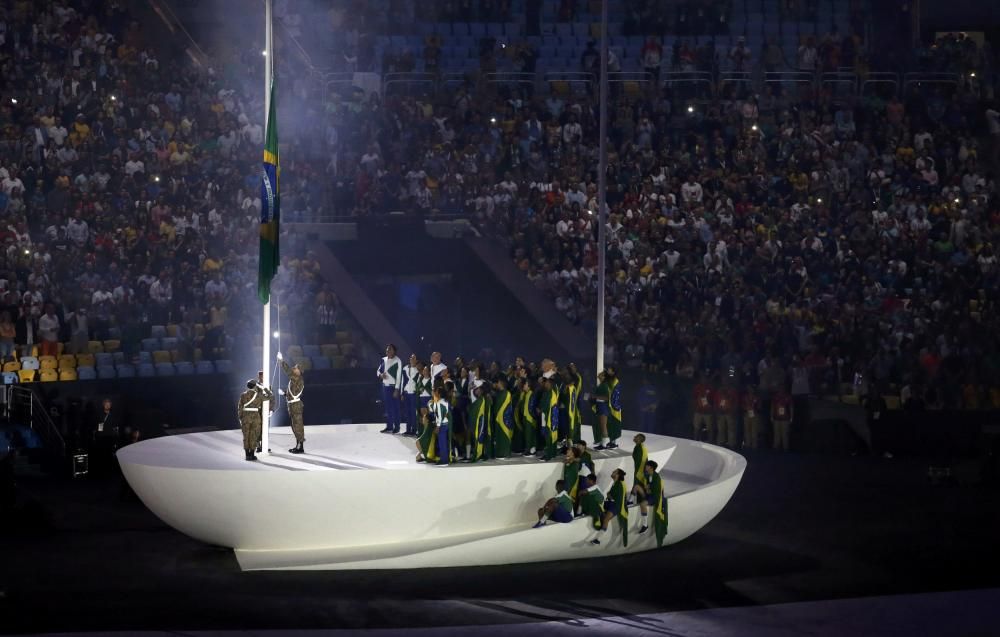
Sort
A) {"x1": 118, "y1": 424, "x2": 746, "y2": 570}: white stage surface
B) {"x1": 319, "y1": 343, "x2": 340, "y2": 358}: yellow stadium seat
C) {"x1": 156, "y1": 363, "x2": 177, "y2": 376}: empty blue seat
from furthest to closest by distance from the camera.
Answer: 1. {"x1": 319, "y1": 343, "x2": 340, "y2": 358}: yellow stadium seat
2. {"x1": 156, "y1": 363, "x2": 177, "y2": 376}: empty blue seat
3. {"x1": 118, "y1": 424, "x2": 746, "y2": 570}: white stage surface

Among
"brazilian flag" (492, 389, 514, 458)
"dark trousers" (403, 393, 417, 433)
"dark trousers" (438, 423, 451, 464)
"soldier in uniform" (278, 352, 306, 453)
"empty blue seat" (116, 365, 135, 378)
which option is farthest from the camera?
"empty blue seat" (116, 365, 135, 378)

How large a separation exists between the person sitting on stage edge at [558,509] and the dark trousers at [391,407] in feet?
14.4

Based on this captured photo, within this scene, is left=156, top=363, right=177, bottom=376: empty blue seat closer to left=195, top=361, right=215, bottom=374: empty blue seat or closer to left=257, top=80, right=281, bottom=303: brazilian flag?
left=195, top=361, right=215, bottom=374: empty blue seat

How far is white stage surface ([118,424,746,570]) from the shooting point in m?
19.5

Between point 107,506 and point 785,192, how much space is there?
59.1 ft

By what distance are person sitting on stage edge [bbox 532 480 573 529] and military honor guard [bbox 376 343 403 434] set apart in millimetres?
4363

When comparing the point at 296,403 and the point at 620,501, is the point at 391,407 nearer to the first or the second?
the point at 296,403

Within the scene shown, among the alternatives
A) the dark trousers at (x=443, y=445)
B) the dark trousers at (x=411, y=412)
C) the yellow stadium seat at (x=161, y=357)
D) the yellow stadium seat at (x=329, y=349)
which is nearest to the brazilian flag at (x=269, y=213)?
the dark trousers at (x=443, y=445)

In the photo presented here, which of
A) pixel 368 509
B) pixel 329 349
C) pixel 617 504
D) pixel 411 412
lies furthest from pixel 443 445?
pixel 329 349

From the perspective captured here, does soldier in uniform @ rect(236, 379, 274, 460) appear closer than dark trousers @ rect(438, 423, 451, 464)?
Yes

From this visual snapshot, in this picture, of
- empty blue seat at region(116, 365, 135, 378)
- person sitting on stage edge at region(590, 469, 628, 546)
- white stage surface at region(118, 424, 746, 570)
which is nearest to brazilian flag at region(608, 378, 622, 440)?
white stage surface at region(118, 424, 746, 570)

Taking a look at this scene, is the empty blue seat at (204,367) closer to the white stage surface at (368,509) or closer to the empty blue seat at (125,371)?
the empty blue seat at (125,371)

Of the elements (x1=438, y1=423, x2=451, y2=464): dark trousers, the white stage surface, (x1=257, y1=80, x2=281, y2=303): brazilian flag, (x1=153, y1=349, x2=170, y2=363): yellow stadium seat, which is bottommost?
the white stage surface

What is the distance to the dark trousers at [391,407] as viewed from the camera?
24109 mm
